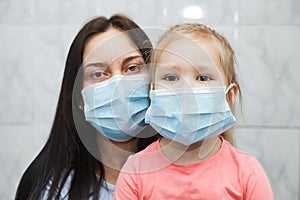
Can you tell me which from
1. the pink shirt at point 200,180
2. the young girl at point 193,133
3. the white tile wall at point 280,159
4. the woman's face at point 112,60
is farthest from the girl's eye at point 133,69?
the white tile wall at point 280,159

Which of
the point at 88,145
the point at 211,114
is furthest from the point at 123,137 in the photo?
the point at 211,114

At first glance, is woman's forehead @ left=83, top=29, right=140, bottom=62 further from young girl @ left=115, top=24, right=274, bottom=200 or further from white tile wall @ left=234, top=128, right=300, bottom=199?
white tile wall @ left=234, top=128, right=300, bottom=199

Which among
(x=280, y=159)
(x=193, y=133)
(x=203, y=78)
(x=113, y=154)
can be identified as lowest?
(x=280, y=159)

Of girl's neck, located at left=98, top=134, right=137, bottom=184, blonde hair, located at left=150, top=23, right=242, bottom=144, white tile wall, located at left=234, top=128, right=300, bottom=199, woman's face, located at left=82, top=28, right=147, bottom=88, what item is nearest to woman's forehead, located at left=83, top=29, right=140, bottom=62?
woman's face, located at left=82, top=28, right=147, bottom=88

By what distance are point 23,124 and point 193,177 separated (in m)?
0.94

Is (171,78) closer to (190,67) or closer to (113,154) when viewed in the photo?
(190,67)

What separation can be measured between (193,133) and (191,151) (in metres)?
0.06

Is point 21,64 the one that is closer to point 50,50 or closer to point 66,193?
point 50,50

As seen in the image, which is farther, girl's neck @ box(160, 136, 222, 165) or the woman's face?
the woman's face

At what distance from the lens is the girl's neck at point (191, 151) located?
3.71ft

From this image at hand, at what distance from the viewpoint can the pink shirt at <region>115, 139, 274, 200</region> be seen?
1080 millimetres

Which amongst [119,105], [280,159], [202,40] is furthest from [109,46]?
[280,159]

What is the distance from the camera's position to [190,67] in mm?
1097

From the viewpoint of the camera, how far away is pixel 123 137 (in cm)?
129
